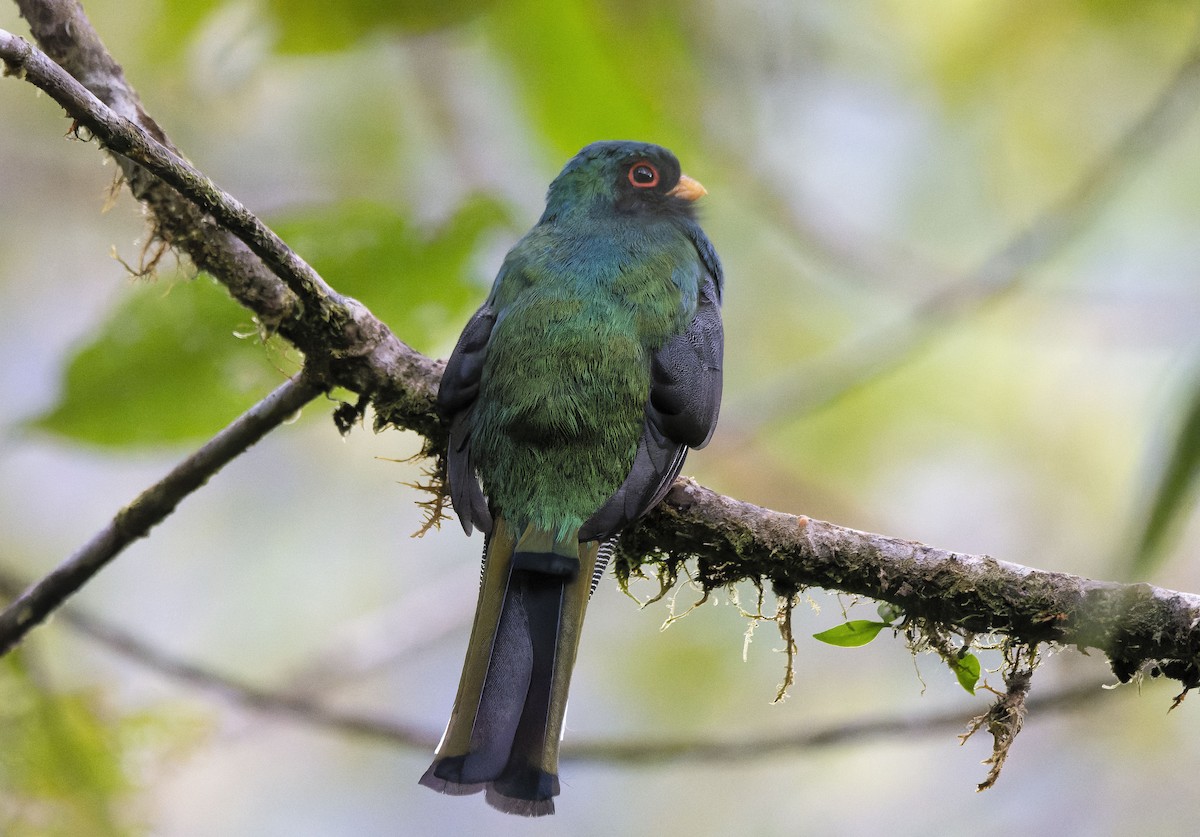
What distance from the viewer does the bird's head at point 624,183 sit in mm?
3619

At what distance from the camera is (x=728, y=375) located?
248 inches

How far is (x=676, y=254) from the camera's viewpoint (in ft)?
10.8

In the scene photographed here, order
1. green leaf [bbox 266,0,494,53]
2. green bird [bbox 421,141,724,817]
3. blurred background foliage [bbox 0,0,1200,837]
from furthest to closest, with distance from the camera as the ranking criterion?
blurred background foliage [bbox 0,0,1200,837]
green bird [bbox 421,141,724,817]
green leaf [bbox 266,0,494,53]

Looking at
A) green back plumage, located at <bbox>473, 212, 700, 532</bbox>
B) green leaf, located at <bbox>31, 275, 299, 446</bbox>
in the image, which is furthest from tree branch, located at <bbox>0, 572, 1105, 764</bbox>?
green back plumage, located at <bbox>473, 212, 700, 532</bbox>

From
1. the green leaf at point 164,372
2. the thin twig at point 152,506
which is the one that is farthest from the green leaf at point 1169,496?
the green leaf at point 164,372

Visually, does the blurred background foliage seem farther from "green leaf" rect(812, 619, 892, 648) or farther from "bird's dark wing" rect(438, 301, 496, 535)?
"green leaf" rect(812, 619, 892, 648)

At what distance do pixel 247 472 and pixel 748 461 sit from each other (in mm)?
3360

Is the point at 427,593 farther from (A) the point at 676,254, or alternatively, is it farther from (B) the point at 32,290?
(B) the point at 32,290

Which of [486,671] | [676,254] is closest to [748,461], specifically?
[676,254]

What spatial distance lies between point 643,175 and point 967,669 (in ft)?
6.23

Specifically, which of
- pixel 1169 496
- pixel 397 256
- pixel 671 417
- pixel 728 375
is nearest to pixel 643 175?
pixel 671 417

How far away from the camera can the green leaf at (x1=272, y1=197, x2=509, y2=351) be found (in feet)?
8.40

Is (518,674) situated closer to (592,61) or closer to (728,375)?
(592,61)

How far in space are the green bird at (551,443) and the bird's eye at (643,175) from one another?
448 mm
